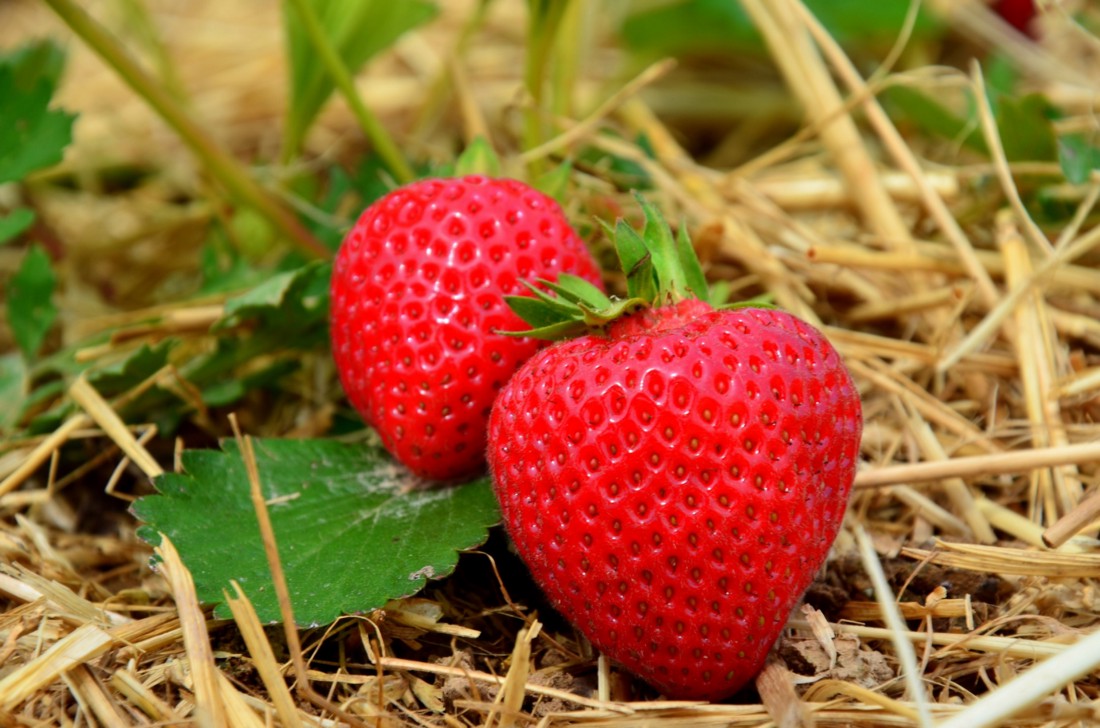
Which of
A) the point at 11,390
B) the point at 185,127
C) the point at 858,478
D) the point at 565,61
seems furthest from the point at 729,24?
the point at 11,390

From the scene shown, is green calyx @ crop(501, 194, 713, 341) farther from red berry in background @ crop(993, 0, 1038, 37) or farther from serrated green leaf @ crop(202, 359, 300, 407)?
red berry in background @ crop(993, 0, 1038, 37)

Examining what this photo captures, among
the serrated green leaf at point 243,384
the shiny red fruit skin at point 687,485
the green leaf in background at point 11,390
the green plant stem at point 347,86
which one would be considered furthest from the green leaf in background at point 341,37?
the shiny red fruit skin at point 687,485

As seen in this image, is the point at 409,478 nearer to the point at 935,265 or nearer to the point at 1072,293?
the point at 935,265

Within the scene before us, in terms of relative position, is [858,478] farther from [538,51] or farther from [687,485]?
[538,51]

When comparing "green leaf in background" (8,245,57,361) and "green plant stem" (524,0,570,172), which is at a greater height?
"green plant stem" (524,0,570,172)

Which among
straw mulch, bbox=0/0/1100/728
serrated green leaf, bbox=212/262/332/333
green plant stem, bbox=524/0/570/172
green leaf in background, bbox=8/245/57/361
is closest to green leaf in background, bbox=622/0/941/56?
straw mulch, bbox=0/0/1100/728

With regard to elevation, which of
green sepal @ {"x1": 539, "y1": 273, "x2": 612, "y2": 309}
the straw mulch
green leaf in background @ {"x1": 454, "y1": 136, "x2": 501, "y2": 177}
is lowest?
the straw mulch

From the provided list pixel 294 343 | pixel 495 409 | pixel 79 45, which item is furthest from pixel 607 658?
pixel 79 45
